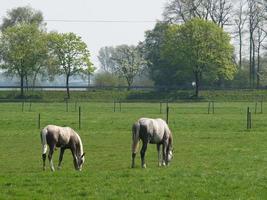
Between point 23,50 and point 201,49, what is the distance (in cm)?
2774

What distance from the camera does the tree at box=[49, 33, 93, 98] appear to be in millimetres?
94875

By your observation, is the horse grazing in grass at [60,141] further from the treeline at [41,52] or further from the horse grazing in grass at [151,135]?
the treeline at [41,52]

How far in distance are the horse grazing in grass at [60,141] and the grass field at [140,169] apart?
47 centimetres

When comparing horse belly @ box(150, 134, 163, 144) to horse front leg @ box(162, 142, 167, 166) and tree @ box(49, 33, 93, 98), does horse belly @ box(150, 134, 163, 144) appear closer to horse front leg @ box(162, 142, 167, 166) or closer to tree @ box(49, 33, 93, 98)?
horse front leg @ box(162, 142, 167, 166)

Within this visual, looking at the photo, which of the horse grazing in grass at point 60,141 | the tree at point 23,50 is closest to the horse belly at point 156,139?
the horse grazing in grass at point 60,141

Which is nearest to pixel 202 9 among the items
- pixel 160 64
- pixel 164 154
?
pixel 160 64

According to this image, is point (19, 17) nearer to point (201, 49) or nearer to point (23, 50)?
point (23, 50)

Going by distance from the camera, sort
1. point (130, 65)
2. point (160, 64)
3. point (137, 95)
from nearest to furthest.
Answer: point (137, 95)
point (160, 64)
point (130, 65)

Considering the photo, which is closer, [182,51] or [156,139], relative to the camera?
[156,139]

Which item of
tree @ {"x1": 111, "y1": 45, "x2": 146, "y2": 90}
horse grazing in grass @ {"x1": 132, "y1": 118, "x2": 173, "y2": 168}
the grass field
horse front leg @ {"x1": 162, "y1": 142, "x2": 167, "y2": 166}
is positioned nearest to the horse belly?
horse grazing in grass @ {"x1": 132, "y1": 118, "x2": 173, "y2": 168}

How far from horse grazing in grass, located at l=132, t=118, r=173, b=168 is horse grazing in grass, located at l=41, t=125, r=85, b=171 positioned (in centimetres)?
178

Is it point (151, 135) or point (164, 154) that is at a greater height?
point (151, 135)

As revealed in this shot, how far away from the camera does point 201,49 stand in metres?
90.9

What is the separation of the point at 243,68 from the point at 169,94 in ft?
86.3
